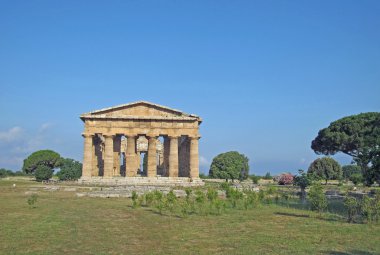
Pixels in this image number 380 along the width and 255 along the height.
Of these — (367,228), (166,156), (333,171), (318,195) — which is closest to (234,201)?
(318,195)

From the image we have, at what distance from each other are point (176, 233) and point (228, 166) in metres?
65.4

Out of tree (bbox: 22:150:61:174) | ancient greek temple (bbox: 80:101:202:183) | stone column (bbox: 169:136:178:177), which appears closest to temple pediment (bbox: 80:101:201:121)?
ancient greek temple (bbox: 80:101:202:183)

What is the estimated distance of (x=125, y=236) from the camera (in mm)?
14516

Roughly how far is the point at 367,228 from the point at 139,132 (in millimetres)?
37069

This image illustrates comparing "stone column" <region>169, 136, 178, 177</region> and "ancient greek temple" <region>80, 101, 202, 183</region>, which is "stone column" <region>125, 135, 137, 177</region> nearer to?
"ancient greek temple" <region>80, 101, 202, 183</region>

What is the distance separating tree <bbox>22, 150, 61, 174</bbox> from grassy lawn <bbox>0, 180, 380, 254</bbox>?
55330 millimetres

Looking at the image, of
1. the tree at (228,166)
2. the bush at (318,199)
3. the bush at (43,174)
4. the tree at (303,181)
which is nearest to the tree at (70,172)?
the bush at (43,174)

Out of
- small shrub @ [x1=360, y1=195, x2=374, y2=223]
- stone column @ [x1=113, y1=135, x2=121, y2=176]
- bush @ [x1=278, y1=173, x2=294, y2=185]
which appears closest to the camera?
small shrub @ [x1=360, y1=195, x2=374, y2=223]

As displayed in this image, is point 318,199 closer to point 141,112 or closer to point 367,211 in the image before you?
point 367,211

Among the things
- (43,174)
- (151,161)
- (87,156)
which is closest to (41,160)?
(43,174)

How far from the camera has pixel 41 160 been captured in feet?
244

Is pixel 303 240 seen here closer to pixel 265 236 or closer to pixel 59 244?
pixel 265 236

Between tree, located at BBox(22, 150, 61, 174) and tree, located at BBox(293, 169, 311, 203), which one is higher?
tree, located at BBox(22, 150, 61, 174)

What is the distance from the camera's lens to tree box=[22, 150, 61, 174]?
74.8 m
